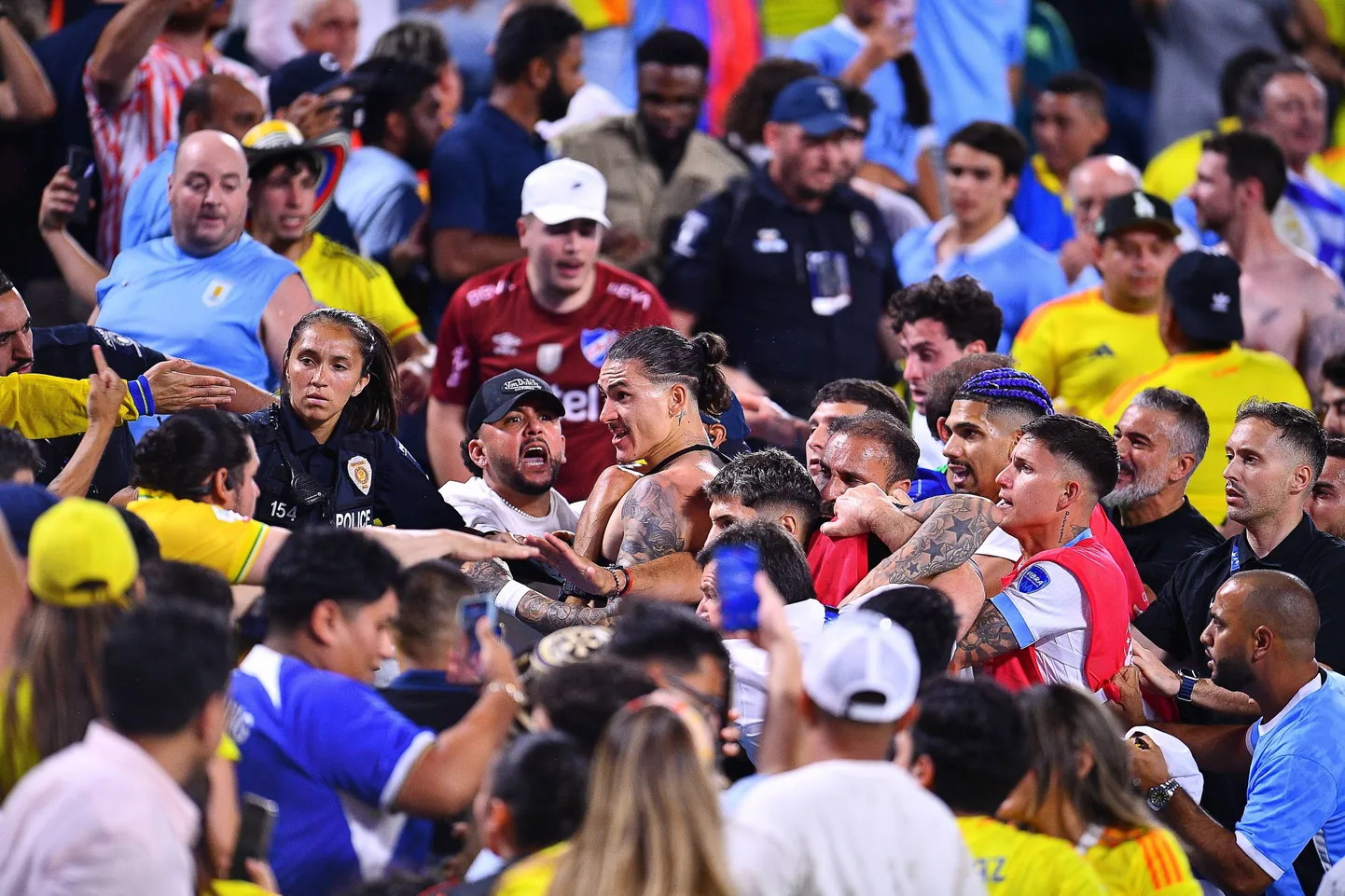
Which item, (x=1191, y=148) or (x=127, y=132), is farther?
(x=1191, y=148)

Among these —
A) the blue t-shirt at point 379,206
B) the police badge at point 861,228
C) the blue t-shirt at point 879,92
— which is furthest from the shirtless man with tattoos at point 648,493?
the blue t-shirt at point 879,92

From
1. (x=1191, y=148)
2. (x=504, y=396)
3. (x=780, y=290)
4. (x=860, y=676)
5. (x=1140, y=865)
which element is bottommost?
(x=1140, y=865)

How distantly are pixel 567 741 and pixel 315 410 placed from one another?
2612mm

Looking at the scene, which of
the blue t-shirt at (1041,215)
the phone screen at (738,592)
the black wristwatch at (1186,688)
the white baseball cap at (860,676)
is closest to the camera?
the white baseball cap at (860,676)

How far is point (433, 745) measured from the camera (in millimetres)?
4062

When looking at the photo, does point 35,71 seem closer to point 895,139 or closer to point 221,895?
point 895,139

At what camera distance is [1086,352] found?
8.26 metres

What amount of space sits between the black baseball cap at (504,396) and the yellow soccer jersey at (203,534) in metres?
1.33

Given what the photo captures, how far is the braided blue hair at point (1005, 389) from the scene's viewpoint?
598cm

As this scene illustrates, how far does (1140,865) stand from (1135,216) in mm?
4845

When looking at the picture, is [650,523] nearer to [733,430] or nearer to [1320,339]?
[733,430]

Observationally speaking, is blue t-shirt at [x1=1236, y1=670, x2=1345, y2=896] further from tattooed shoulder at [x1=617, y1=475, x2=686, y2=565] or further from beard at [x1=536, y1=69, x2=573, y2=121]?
beard at [x1=536, y1=69, x2=573, y2=121]

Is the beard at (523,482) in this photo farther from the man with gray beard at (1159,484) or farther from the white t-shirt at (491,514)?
the man with gray beard at (1159,484)

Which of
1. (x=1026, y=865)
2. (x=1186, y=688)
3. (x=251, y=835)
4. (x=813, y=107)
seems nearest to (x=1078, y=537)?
(x=1186, y=688)
